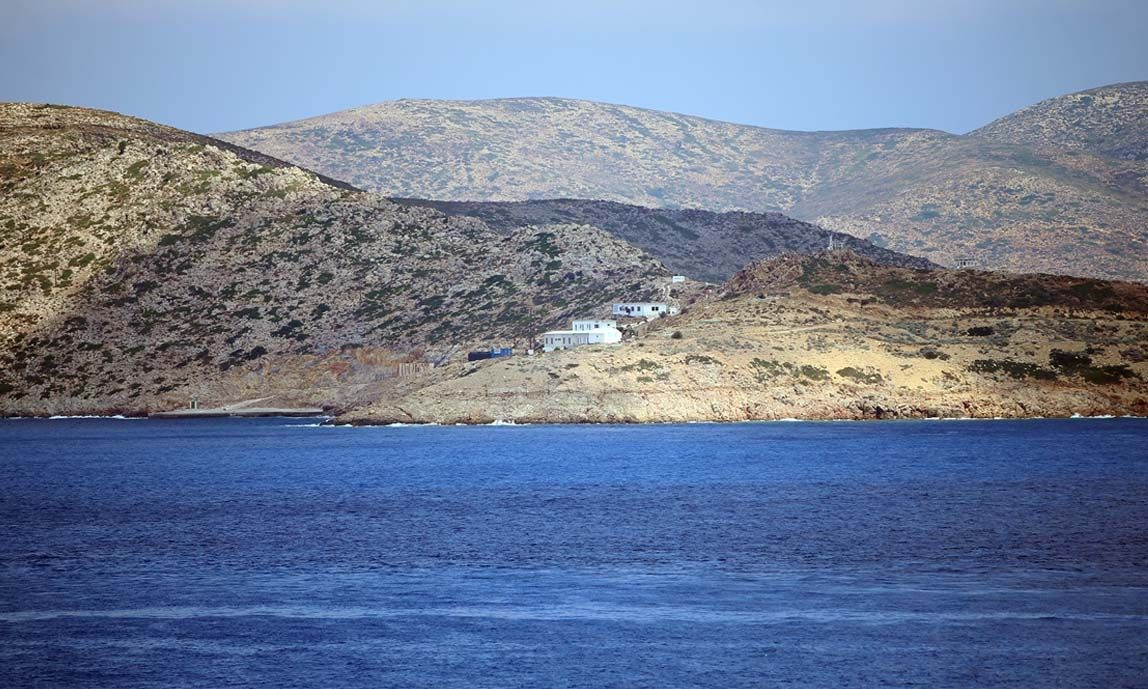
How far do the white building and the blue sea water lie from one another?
59.9 meters

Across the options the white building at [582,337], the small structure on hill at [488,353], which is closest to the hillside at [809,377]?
the white building at [582,337]

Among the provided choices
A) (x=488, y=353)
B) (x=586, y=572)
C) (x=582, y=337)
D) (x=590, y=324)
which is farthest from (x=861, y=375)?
(x=586, y=572)

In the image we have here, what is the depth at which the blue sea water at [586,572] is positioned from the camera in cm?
Answer: 4394

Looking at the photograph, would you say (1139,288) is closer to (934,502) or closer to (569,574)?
(934,502)

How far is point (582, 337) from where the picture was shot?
588 feet

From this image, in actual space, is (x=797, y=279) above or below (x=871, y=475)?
above

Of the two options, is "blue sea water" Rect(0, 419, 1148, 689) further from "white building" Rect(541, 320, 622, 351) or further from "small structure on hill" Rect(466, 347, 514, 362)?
"small structure on hill" Rect(466, 347, 514, 362)

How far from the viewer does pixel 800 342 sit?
165250mm

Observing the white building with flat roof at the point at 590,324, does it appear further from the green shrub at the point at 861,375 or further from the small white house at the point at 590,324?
the green shrub at the point at 861,375

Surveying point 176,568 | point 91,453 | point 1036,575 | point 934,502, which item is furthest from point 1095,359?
point 176,568

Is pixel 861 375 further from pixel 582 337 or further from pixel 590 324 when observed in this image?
pixel 590 324

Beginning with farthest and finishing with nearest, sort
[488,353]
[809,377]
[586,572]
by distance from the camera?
[488,353] < [809,377] < [586,572]

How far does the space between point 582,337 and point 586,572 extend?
11934 cm

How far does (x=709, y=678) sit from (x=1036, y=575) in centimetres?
2048
